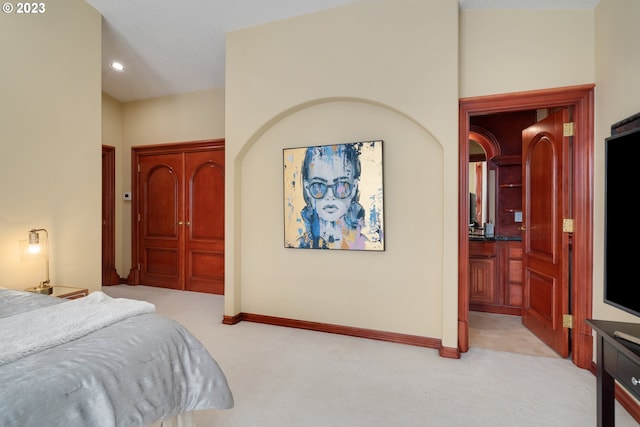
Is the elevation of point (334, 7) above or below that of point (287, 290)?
above

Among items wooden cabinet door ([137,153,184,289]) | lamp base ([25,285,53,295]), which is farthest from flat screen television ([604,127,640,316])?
wooden cabinet door ([137,153,184,289])

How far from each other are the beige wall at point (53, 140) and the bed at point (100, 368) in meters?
1.38

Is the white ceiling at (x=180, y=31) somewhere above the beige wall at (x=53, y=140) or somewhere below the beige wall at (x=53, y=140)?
above

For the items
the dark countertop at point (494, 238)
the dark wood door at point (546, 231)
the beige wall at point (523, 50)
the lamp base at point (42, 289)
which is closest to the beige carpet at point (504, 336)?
the dark wood door at point (546, 231)

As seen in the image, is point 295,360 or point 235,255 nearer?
point 295,360

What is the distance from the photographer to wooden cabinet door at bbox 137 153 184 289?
4.91m

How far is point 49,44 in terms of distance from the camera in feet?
9.22

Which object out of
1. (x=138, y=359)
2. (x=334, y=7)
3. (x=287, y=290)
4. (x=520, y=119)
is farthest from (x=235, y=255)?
(x=520, y=119)

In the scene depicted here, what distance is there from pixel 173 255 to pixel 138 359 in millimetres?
4048

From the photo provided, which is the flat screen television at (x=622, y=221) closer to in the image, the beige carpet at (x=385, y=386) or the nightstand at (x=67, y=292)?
the beige carpet at (x=385, y=386)

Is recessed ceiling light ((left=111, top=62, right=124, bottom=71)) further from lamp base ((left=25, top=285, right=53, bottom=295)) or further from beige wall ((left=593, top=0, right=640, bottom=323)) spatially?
beige wall ((left=593, top=0, right=640, bottom=323))

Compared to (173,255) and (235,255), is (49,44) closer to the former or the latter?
(235,255)

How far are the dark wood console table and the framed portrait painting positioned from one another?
1777 mm

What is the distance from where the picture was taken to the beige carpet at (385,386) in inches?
73.2
